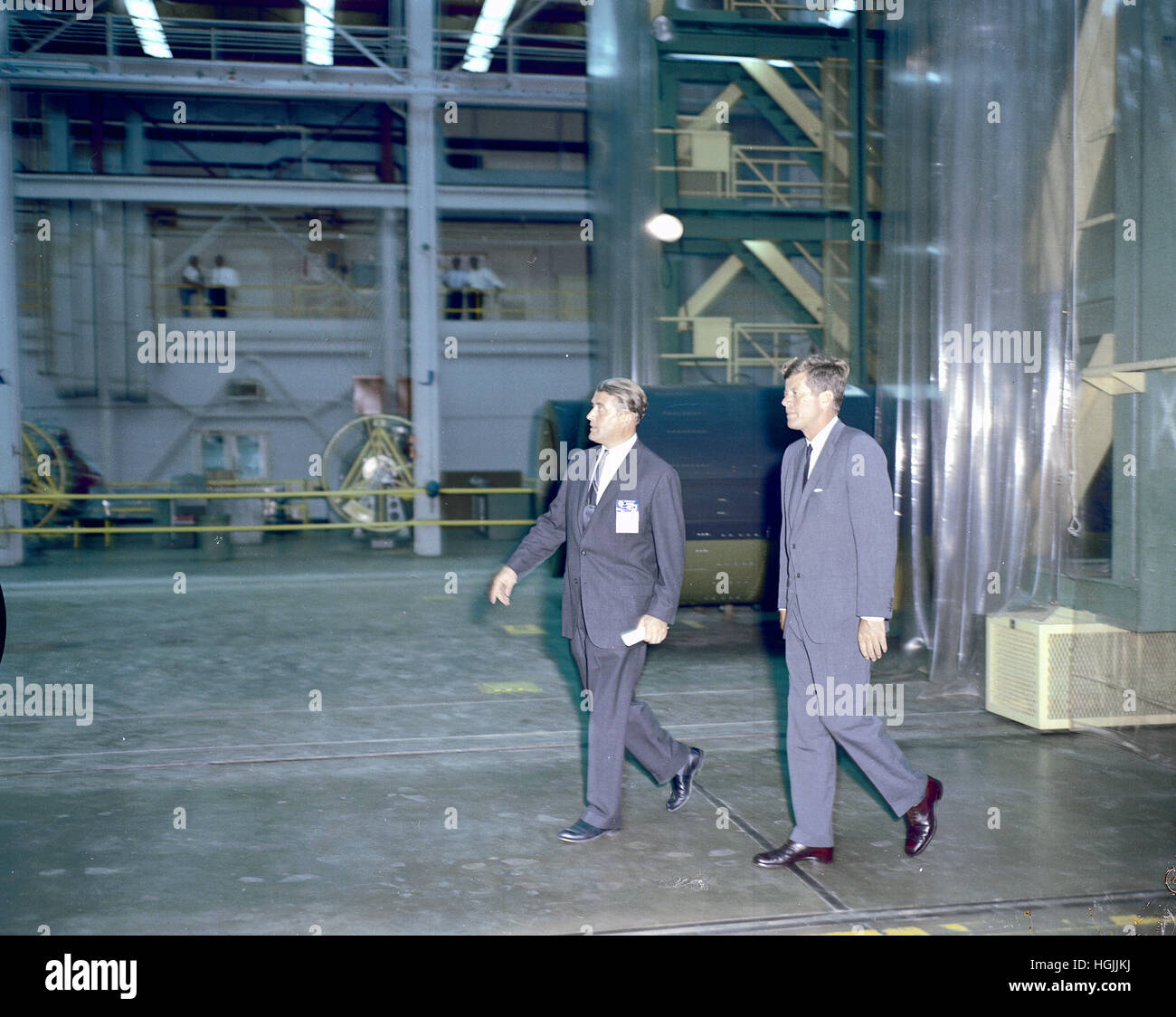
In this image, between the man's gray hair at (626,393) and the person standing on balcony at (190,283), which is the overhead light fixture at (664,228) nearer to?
the man's gray hair at (626,393)

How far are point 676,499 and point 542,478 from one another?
202 inches

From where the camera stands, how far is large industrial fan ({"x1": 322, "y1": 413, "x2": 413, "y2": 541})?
1867 centimetres

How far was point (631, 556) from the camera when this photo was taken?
4.38 metres

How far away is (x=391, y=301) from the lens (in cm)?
2153

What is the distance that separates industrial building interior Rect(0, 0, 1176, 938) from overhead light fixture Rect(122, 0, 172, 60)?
0.07m

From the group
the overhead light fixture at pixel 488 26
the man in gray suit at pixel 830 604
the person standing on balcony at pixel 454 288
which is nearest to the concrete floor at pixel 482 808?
the man in gray suit at pixel 830 604

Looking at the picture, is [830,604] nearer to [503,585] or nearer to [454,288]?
[503,585]

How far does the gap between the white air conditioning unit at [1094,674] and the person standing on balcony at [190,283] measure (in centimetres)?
1864

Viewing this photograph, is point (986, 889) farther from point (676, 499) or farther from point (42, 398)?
point (42, 398)

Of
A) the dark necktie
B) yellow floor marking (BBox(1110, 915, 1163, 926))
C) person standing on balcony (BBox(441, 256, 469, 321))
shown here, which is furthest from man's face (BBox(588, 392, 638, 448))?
person standing on balcony (BBox(441, 256, 469, 321))

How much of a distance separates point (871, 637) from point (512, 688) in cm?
409

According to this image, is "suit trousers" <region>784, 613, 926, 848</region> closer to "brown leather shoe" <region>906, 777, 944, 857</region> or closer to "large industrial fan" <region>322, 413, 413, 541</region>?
"brown leather shoe" <region>906, 777, 944, 857</region>

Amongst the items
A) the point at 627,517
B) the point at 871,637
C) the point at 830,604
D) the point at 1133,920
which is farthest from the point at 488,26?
the point at 1133,920

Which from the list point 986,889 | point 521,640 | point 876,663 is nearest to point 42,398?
point 521,640
